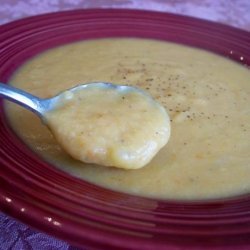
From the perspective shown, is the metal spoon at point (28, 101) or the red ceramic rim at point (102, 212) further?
the metal spoon at point (28, 101)

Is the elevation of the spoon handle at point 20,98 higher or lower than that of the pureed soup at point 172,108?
higher

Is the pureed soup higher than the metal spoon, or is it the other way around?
the metal spoon

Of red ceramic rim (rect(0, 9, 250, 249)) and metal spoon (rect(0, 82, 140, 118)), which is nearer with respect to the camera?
red ceramic rim (rect(0, 9, 250, 249))

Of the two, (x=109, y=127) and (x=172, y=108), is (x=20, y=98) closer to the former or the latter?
(x=109, y=127)

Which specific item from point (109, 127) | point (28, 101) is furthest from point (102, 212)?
point (28, 101)
